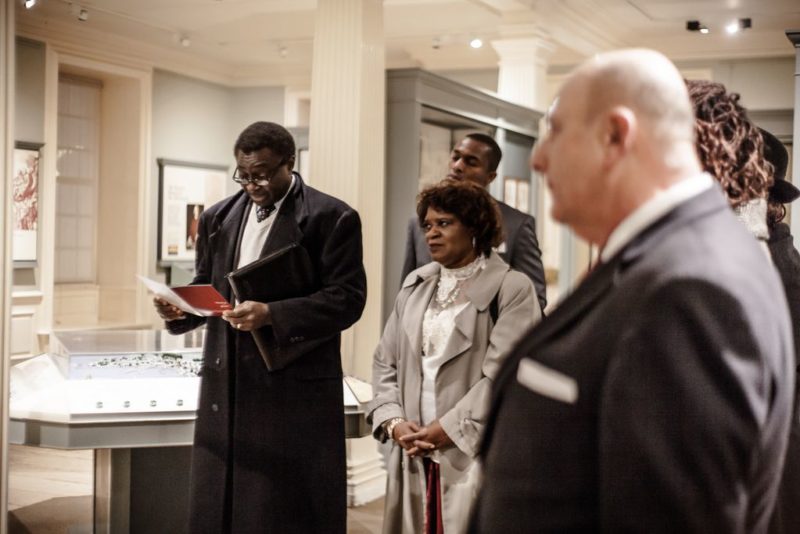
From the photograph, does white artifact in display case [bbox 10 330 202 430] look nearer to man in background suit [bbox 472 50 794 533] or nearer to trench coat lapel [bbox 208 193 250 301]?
trench coat lapel [bbox 208 193 250 301]

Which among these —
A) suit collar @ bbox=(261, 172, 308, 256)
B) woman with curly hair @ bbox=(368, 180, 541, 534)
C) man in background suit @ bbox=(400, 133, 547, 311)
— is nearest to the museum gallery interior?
woman with curly hair @ bbox=(368, 180, 541, 534)

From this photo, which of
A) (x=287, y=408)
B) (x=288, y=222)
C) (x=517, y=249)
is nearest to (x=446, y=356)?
(x=287, y=408)

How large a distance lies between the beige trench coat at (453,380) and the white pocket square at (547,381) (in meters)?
1.87

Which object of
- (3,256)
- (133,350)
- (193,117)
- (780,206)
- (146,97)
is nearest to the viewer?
(780,206)

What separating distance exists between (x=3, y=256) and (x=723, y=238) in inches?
75.5

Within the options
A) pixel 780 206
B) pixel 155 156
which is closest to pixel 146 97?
pixel 155 156

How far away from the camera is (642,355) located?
113 centimetres

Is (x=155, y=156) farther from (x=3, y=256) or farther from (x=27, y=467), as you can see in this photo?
(x=3, y=256)

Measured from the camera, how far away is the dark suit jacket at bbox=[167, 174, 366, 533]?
3072 mm

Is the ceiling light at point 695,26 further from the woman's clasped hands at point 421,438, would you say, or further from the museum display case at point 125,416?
the woman's clasped hands at point 421,438

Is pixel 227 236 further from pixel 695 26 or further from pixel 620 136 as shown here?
pixel 695 26

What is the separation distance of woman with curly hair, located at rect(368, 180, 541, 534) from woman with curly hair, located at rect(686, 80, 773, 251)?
1.41 m

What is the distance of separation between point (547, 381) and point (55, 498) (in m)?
5.32

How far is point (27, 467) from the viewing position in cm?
670
